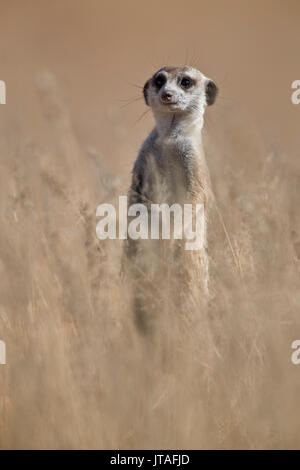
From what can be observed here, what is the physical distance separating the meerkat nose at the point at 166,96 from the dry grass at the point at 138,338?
82 centimetres

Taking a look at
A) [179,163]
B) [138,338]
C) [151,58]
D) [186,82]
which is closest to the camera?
[138,338]

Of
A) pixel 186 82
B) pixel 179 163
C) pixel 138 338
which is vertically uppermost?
pixel 186 82

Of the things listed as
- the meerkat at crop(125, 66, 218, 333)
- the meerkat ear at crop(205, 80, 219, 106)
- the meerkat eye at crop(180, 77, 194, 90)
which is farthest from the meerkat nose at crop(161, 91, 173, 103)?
the meerkat ear at crop(205, 80, 219, 106)

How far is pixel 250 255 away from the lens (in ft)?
11.9

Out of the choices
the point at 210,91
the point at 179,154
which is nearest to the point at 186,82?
the point at 210,91

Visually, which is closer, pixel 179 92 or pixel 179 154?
pixel 179 154

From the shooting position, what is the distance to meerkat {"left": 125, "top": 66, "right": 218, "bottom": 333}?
4.16m

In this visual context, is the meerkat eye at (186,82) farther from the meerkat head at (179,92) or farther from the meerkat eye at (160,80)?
the meerkat eye at (160,80)

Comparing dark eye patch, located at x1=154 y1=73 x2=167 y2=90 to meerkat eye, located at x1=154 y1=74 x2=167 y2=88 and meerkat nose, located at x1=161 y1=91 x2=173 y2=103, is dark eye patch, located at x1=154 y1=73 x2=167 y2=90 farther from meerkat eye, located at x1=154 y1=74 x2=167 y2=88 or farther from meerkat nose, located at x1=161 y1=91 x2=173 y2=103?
meerkat nose, located at x1=161 y1=91 x2=173 y2=103

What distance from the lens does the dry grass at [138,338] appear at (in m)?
2.66

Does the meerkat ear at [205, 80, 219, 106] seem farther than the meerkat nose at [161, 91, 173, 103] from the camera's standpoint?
Yes

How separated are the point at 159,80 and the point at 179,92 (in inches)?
9.1

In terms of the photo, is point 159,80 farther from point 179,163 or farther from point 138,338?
point 138,338

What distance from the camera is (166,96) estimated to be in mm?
4609
